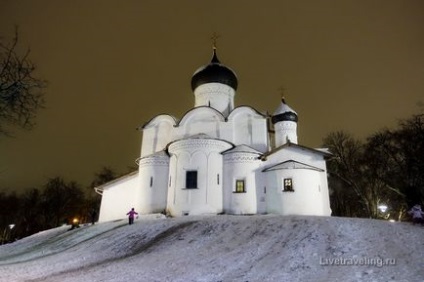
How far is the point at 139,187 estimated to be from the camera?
22.0 m

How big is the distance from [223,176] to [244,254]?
1111 cm

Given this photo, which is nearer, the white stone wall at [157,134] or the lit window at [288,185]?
the lit window at [288,185]

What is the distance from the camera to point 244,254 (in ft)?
32.7

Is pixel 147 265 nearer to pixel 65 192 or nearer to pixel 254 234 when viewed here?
pixel 254 234

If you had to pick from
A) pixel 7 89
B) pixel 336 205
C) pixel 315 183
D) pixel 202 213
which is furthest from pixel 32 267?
pixel 336 205

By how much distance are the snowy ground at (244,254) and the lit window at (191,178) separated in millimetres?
5374

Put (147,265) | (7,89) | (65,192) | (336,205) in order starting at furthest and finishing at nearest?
(65,192), (336,205), (147,265), (7,89)

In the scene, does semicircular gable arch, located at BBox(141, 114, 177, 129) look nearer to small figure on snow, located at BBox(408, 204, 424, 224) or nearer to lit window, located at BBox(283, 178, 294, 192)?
lit window, located at BBox(283, 178, 294, 192)

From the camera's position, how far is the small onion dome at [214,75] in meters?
27.2

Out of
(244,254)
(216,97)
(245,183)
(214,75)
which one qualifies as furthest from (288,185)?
(214,75)

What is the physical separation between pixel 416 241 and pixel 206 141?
44.0 feet

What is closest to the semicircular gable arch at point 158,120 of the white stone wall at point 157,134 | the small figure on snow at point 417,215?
the white stone wall at point 157,134

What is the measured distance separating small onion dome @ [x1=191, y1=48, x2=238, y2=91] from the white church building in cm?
329

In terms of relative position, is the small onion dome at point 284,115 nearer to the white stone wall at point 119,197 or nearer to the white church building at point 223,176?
the white church building at point 223,176
